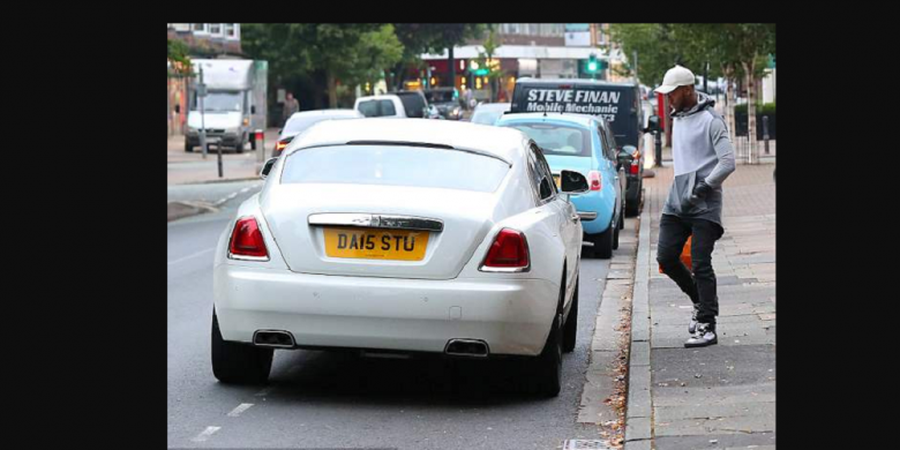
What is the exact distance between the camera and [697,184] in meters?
9.41

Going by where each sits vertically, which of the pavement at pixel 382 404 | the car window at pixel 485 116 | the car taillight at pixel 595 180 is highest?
the car window at pixel 485 116

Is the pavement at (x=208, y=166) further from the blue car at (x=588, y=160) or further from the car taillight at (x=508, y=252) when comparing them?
the car taillight at (x=508, y=252)

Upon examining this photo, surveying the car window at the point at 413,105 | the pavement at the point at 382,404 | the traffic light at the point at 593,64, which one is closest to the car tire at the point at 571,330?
the pavement at the point at 382,404

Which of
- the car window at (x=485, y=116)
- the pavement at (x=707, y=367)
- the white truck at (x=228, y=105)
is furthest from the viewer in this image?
the white truck at (x=228, y=105)

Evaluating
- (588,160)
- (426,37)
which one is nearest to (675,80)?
(588,160)

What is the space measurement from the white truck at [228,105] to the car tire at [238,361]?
1572 inches

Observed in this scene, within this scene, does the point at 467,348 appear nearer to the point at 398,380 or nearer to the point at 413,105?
the point at 398,380

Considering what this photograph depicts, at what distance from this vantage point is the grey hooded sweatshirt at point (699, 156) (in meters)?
9.45

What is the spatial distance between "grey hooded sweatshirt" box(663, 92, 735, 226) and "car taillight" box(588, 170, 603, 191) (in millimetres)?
6963

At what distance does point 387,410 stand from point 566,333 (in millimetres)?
2406

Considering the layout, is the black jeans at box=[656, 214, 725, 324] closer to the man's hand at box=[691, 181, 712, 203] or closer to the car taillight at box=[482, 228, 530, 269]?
the man's hand at box=[691, 181, 712, 203]

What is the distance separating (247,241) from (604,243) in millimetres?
9407
